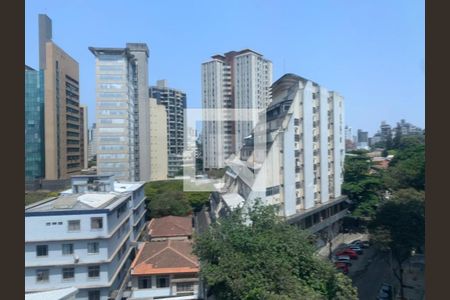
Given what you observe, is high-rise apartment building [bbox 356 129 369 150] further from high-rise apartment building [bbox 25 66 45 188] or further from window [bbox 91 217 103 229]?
high-rise apartment building [bbox 25 66 45 188]

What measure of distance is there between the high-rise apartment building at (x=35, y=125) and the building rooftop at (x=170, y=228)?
5.77 m

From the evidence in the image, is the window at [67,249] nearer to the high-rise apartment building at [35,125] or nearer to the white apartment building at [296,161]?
the white apartment building at [296,161]

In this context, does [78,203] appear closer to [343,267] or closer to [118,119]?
[343,267]

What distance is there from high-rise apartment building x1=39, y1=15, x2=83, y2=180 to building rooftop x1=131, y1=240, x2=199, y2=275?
7.73 m

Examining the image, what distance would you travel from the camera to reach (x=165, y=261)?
4.64 meters

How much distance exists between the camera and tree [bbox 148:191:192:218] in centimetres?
838

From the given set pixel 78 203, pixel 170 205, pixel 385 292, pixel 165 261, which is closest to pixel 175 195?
pixel 170 205

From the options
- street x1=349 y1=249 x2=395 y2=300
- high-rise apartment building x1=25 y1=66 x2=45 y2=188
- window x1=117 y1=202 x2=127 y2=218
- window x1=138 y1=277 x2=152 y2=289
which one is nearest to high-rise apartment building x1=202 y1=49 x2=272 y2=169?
window x1=117 y1=202 x2=127 y2=218

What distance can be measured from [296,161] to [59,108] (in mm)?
8996

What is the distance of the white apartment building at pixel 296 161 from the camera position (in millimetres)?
5574

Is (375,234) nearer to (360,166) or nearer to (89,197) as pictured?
(360,166)

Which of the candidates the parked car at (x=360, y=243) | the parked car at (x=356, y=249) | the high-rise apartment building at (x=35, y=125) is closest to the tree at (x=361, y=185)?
the parked car at (x=360, y=243)

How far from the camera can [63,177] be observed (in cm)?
1162

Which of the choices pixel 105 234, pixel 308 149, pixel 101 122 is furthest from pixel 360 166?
pixel 101 122
